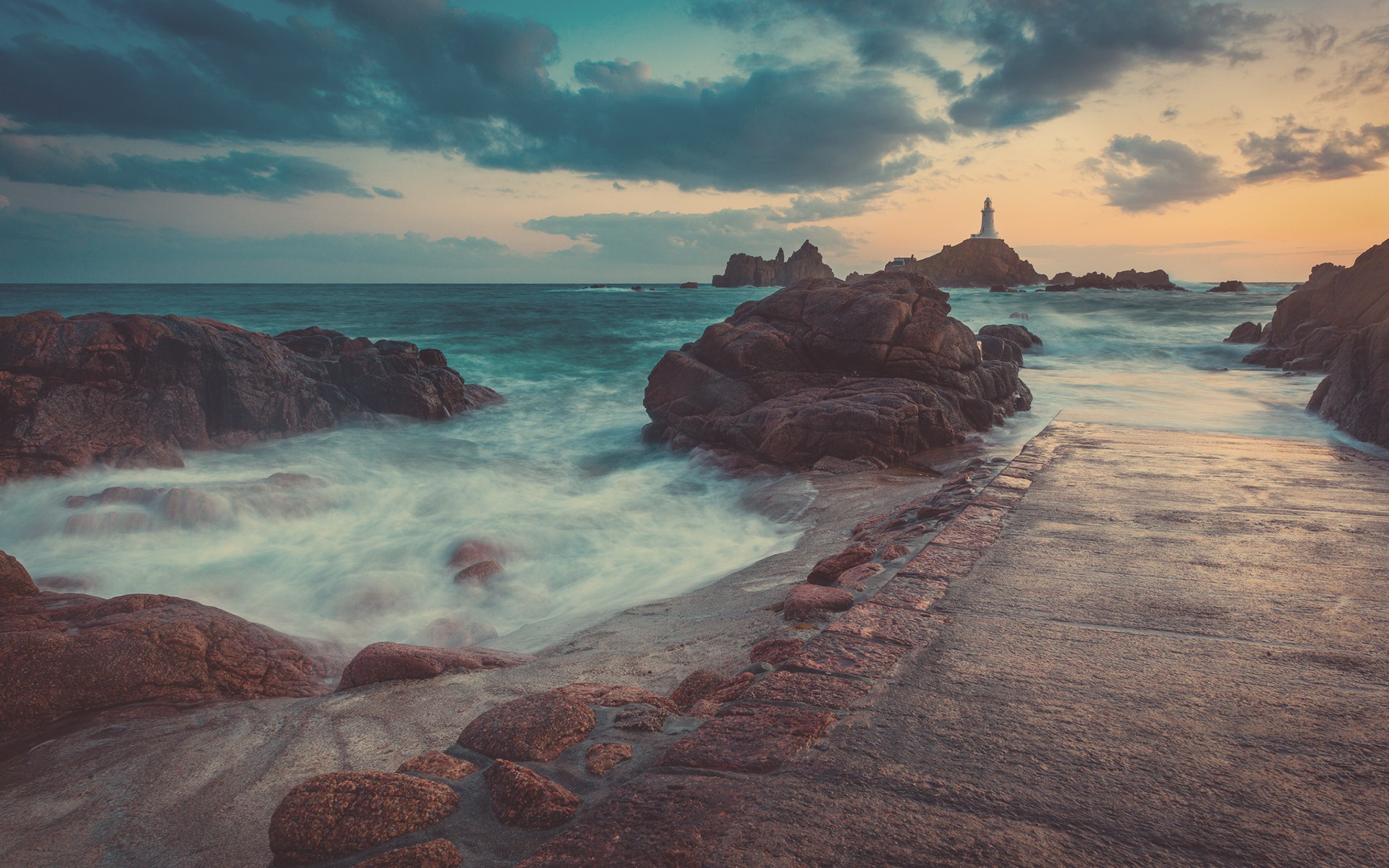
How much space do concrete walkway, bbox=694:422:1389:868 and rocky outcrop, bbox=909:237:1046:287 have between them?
99.4m

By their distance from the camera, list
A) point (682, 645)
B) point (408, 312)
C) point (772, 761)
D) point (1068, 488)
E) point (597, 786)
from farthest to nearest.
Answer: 1. point (408, 312)
2. point (1068, 488)
3. point (682, 645)
4. point (597, 786)
5. point (772, 761)

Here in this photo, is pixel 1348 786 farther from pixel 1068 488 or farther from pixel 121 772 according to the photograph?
pixel 121 772

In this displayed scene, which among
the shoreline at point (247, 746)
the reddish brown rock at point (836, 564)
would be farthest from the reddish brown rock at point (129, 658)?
the reddish brown rock at point (836, 564)

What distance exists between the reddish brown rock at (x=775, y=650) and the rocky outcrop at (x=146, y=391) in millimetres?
10697

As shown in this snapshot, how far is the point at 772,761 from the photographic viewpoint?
1846 mm

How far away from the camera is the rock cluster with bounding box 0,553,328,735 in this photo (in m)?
3.34

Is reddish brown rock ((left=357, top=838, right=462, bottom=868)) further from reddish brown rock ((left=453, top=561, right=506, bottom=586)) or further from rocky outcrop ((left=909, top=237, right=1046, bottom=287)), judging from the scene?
rocky outcrop ((left=909, top=237, right=1046, bottom=287))

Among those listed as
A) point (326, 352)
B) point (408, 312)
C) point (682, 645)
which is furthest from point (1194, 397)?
point (408, 312)

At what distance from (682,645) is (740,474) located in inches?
250

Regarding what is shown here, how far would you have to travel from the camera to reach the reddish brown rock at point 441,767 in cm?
216

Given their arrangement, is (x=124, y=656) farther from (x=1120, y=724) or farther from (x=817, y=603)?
(x=1120, y=724)

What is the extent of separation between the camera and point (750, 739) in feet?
6.45

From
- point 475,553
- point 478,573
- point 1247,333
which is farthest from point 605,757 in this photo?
point 1247,333

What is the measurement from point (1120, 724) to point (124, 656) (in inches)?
178
